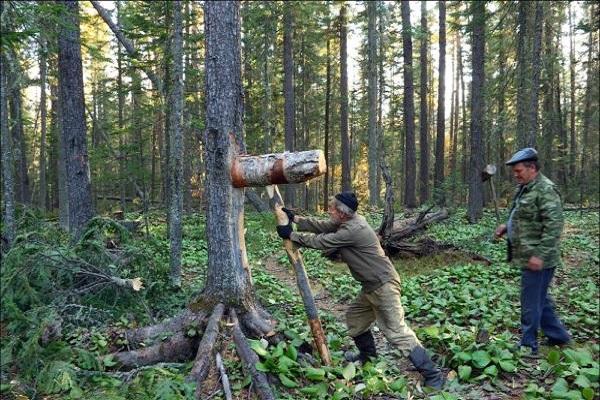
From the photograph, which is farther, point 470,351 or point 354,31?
point 354,31

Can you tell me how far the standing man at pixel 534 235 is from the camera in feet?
16.8

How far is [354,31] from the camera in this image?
86.7 feet

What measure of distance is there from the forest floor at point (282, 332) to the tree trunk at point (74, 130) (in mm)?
1779

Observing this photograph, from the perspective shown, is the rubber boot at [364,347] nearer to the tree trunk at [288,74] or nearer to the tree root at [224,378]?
the tree root at [224,378]

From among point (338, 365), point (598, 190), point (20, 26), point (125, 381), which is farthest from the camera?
point (598, 190)

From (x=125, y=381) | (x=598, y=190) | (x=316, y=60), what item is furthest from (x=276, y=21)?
(x=125, y=381)

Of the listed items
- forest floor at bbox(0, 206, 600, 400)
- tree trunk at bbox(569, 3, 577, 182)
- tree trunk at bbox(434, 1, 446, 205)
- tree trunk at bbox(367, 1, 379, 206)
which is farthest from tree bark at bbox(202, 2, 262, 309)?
tree trunk at bbox(569, 3, 577, 182)

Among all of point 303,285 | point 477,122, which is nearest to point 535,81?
point 477,122

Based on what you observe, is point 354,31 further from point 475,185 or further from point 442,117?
point 475,185

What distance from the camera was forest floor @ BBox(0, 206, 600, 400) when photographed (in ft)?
14.5

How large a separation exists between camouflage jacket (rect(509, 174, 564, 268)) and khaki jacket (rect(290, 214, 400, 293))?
1592 mm

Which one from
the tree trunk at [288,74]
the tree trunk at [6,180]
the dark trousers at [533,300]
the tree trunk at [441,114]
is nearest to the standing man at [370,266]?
the dark trousers at [533,300]

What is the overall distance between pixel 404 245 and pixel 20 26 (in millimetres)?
9161

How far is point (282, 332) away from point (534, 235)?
3093 millimetres
